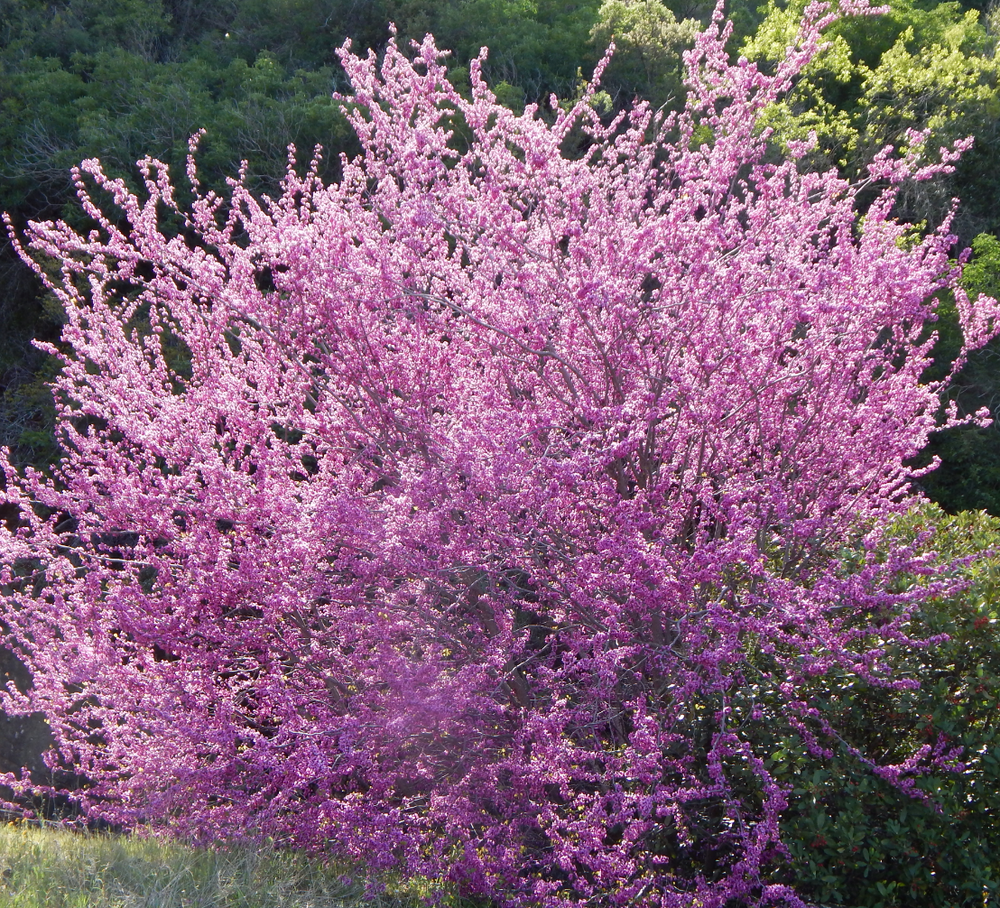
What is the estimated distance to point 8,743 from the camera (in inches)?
348

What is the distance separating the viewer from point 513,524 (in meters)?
3.61

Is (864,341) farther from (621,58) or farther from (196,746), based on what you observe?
(621,58)

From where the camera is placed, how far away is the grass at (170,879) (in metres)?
3.36

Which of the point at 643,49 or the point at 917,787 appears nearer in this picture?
the point at 917,787

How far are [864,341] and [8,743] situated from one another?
8.27 m

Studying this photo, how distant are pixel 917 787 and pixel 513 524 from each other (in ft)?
5.52

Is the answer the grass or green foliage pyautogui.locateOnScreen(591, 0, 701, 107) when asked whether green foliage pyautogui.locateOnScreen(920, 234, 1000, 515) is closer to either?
green foliage pyautogui.locateOnScreen(591, 0, 701, 107)

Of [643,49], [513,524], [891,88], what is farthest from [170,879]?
[891,88]

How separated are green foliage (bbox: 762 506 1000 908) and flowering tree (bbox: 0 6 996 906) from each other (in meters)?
0.13

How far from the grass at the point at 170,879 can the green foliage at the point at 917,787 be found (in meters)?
1.54

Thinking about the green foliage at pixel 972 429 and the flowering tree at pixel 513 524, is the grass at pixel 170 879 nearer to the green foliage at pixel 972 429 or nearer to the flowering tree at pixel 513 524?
the flowering tree at pixel 513 524

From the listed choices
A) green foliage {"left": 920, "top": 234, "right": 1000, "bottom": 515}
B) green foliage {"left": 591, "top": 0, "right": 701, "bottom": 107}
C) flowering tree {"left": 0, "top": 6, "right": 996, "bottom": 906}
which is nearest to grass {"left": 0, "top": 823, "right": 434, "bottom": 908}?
flowering tree {"left": 0, "top": 6, "right": 996, "bottom": 906}

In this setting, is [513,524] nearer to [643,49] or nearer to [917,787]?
[917,787]

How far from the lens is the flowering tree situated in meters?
3.38
